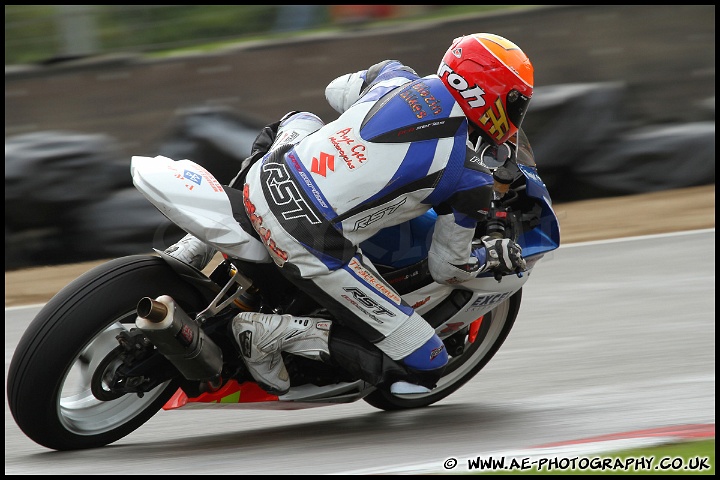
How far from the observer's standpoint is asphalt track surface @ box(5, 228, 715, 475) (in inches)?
165

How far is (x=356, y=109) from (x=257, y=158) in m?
0.57

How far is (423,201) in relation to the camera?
414 cm

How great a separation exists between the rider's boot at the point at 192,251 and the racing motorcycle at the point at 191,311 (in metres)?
0.09

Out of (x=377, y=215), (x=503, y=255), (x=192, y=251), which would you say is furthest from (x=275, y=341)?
(x=503, y=255)

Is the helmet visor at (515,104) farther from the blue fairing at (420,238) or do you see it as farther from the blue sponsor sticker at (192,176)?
the blue sponsor sticker at (192,176)

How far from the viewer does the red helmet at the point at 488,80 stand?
13.4ft

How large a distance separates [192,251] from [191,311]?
31 cm

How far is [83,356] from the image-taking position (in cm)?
417

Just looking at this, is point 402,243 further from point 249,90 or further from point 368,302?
point 249,90

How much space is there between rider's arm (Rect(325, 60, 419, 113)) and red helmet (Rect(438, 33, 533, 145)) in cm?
37

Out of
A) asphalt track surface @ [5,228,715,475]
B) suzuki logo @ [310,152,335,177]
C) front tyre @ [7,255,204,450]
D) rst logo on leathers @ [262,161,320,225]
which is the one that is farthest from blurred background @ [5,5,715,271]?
suzuki logo @ [310,152,335,177]

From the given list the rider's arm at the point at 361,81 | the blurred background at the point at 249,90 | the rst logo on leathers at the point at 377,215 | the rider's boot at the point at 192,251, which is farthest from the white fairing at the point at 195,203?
the blurred background at the point at 249,90

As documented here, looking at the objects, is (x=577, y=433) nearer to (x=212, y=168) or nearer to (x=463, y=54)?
(x=463, y=54)

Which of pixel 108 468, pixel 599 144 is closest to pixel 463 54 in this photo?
pixel 108 468
